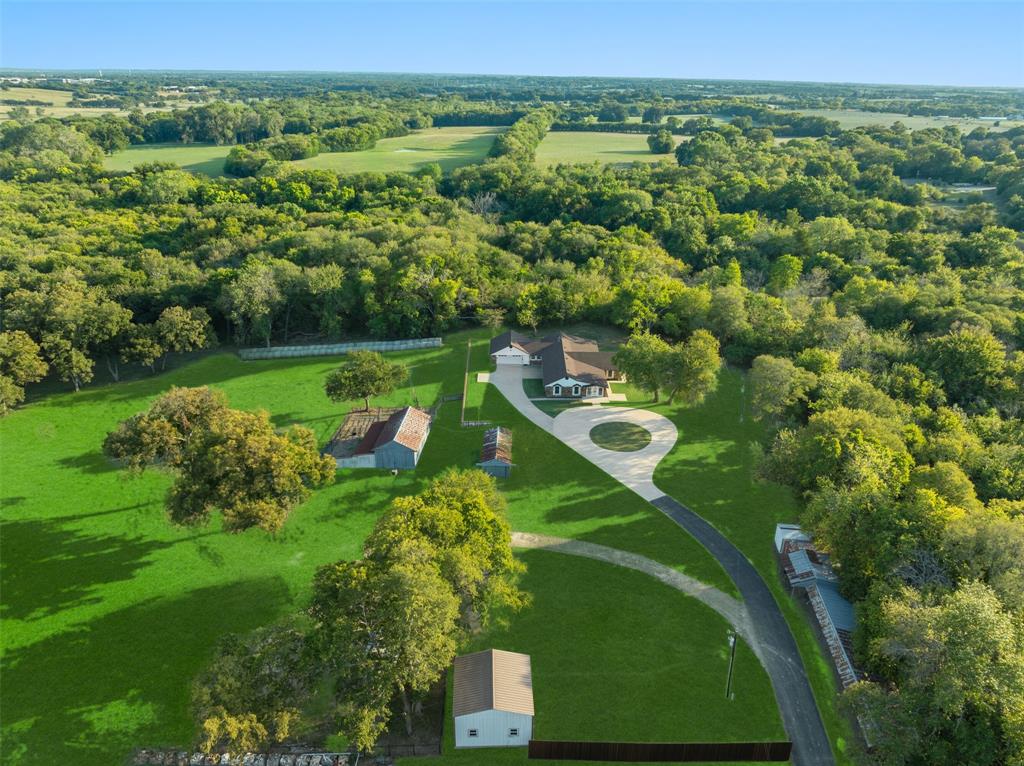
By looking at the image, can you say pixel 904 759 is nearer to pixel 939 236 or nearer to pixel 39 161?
pixel 939 236

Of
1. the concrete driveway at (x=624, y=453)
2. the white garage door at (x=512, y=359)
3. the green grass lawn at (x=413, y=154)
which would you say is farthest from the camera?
the green grass lawn at (x=413, y=154)

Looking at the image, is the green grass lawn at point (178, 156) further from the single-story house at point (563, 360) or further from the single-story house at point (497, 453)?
the single-story house at point (497, 453)

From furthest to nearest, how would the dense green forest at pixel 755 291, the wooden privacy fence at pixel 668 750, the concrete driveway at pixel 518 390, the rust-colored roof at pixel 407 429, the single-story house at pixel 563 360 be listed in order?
the single-story house at pixel 563 360 → the concrete driveway at pixel 518 390 → the rust-colored roof at pixel 407 429 → the dense green forest at pixel 755 291 → the wooden privacy fence at pixel 668 750

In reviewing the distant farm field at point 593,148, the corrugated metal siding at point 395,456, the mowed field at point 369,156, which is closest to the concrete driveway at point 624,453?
the corrugated metal siding at point 395,456

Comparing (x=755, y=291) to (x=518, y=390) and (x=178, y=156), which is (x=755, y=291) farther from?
(x=178, y=156)

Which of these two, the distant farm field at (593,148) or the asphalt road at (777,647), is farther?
the distant farm field at (593,148)
